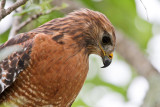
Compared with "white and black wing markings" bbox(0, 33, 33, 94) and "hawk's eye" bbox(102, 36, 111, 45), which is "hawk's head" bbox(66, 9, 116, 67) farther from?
"white and black wing markings" bbox(0, 33, 33, 94)

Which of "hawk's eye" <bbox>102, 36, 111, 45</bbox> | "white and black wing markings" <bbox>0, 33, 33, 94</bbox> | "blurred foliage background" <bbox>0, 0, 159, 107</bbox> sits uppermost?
"white and black wing markings" <bbox>0, 33, 33, 94</bbox>

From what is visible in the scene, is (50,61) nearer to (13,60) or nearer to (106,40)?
(13,60)

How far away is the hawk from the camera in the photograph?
4.64 metres

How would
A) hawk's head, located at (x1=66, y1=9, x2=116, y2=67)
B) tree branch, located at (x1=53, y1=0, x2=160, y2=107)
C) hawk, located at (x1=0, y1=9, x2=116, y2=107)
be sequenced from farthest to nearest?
tree branch, located at (x1=53, y1=0, x2=160, y2=107) < hawk's head, located at (x1=66, y1=9, x2=116, y2=67) < hawk, located at (x1=0, y1=9, x2=116, y2=107)

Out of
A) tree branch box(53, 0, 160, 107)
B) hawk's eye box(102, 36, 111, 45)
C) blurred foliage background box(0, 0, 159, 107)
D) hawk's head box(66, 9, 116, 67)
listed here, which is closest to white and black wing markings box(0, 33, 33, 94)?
hawk's head box(66, 9, 116, 67)

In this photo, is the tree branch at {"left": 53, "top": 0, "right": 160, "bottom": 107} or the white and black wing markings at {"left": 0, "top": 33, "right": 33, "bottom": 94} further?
the tree branch at {"left": 53, "top": 0, "right": 160, "bottom": 107}

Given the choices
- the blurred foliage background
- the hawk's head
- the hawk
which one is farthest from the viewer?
the blurred foliage background

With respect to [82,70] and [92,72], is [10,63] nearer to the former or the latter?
[82,70]

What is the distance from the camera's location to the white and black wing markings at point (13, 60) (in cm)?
464

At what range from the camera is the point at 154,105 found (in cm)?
640

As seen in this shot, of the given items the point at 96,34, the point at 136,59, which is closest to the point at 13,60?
the point at 96,34

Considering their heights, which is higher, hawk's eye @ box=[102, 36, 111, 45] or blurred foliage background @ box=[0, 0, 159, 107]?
hawk's eye @ box=[102, 36, 111, 45]

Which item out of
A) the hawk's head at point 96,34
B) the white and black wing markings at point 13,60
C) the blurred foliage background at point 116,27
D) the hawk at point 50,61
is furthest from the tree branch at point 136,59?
the white and black wing markings at point 13,60

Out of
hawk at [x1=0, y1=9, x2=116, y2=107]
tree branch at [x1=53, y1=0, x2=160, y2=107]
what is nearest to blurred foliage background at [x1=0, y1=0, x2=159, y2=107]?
tree branch at [x1=53, y1=0, x2=160, y2=107]
